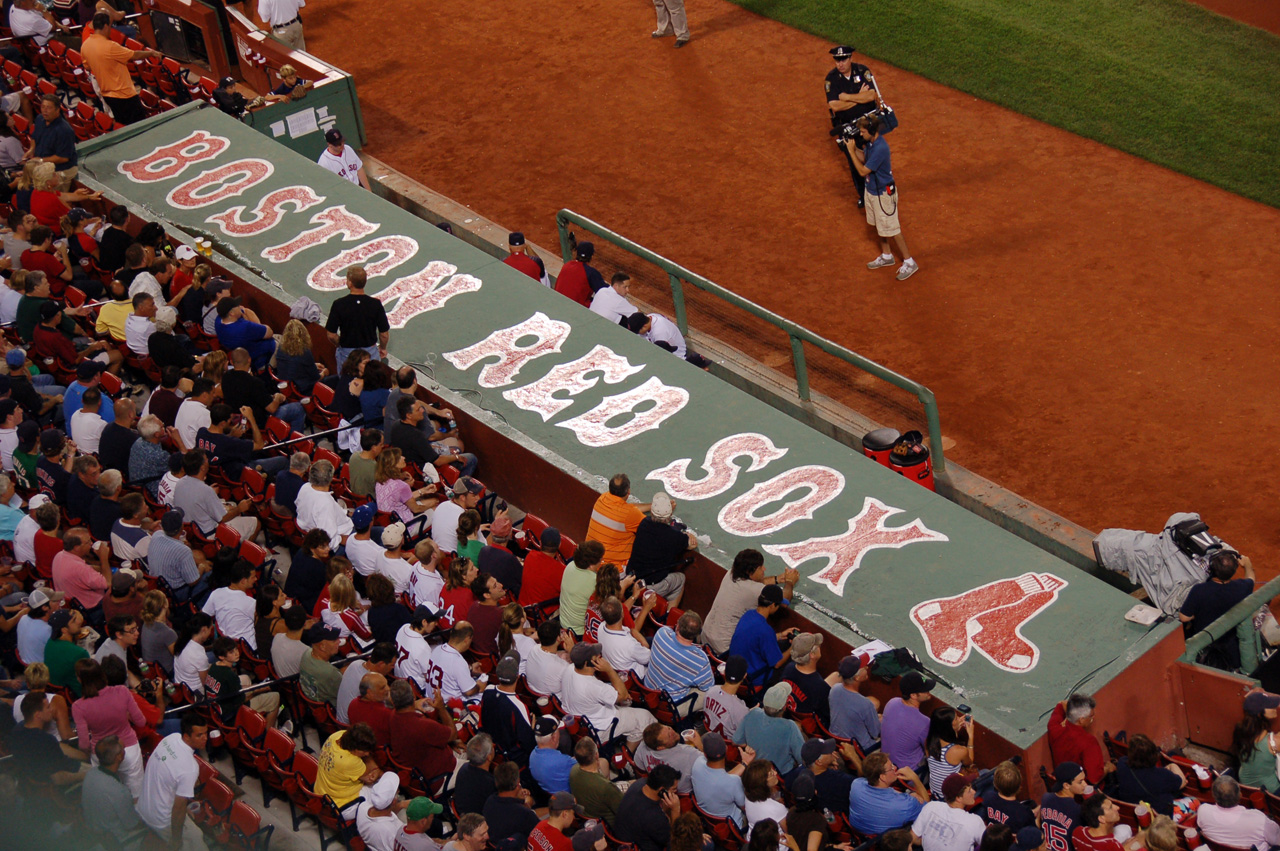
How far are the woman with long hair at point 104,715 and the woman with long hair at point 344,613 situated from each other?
4.41 ft

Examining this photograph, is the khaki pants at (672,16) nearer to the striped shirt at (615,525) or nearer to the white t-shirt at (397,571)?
the striped shirt at (615,525)

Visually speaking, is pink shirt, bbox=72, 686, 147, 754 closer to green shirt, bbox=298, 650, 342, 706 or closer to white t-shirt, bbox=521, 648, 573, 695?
green shirt, bbox=298, 650, 342, 706

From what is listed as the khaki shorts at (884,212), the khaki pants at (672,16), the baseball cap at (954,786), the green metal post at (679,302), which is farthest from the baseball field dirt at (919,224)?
the baseball cap at (954,786)

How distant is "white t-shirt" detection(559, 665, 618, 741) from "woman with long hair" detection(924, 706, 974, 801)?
1871 millimetres

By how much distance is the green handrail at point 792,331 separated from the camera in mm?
11148

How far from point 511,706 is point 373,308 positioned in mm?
4719

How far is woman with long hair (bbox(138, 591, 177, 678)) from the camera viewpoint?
27.9ft

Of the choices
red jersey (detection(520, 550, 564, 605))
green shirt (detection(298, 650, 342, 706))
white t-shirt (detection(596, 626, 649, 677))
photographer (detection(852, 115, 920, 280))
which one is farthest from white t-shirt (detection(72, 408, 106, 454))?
photographer (detection(852, 115, 920, 280))

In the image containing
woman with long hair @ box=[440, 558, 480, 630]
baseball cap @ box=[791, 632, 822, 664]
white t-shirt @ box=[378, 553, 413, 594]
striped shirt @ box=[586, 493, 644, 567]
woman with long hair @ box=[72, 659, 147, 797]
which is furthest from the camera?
striped shirt @ box=[586, 493, 644, 567]

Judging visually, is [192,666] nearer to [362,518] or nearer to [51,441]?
[362,518]

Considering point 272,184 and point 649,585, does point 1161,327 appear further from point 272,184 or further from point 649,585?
point 272,184

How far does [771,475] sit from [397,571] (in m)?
2.95

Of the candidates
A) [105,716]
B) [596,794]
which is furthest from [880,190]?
[105,716]

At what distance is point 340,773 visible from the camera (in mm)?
7430
